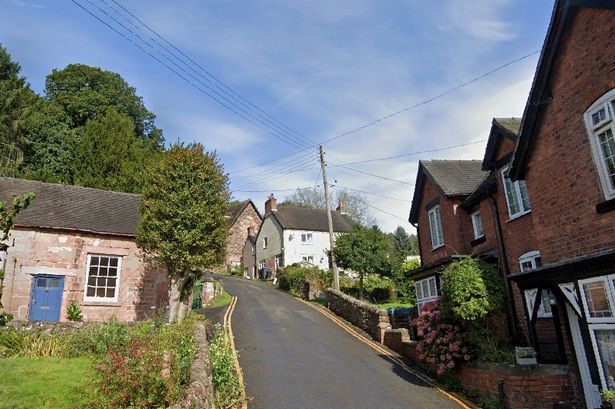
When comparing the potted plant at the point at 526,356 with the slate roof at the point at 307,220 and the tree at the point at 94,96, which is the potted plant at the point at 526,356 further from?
the tree at the point at 94,96

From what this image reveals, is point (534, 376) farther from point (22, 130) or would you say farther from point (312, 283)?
point (22, 130)

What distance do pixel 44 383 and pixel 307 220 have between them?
41858mm

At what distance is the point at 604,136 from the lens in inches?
355

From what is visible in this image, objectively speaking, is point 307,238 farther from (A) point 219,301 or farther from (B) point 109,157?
(B) point 109,157

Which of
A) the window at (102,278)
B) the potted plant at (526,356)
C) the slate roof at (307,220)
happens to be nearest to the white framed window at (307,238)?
the slate roof at (307,220)

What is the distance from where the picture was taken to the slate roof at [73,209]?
19.8 m

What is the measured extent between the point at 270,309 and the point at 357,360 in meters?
11.7

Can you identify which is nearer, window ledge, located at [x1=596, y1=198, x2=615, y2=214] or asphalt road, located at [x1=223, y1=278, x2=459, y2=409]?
window ledge, located at [x1=596, y1=198, x2=615, y2=214]

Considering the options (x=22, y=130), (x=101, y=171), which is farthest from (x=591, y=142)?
(x=22, y=130)

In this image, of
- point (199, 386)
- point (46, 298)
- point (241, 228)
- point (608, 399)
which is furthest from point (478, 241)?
point (241, 228)

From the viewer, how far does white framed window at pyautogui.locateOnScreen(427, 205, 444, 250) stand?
68.0ft

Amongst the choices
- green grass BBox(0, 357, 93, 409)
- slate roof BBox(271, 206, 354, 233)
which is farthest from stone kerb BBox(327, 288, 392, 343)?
slate roof BBox(271, 206, 354, 233)

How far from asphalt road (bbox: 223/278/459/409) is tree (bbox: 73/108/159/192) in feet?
81.2

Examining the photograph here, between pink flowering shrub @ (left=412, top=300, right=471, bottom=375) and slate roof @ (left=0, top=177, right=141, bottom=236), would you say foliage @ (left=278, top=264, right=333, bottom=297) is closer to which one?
slate roof @ (left=0, top=177, right=141, bottom=236)
